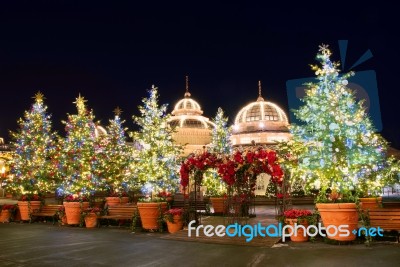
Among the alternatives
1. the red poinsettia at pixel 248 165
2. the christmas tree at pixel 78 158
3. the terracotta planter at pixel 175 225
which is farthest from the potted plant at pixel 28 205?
the red poinsettia at pixel 248 165

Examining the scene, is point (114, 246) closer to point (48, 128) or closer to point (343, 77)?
point (343, 77)

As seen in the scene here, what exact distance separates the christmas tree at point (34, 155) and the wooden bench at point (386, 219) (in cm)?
1846

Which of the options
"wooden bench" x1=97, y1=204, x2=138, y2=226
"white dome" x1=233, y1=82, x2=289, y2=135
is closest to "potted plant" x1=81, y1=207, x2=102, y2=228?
"wooden bench" x1=97, y1=204, x2=138, y2=226

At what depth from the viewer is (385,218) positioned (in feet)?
41.4

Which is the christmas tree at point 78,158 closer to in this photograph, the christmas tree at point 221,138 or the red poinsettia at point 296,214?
the red poinsettia at point 296,214

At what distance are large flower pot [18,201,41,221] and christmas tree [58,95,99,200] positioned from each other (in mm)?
1492

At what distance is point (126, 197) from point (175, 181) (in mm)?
12098

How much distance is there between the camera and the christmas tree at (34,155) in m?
25.4

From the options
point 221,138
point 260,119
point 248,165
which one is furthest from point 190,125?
point 248,165

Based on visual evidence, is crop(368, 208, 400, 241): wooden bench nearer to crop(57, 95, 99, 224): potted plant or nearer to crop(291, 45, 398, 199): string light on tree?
crop(291, 45, 398, 199): string light on tree

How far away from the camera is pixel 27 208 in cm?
2177

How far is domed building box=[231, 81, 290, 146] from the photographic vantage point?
57.6 meters

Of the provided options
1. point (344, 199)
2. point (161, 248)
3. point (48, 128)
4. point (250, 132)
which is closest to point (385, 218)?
point (344, 199)

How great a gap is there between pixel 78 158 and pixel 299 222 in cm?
1384
